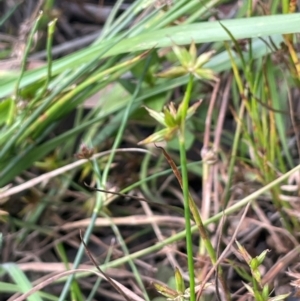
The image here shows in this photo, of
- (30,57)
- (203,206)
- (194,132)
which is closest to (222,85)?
(194,132)

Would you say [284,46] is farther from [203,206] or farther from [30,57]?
[30,57]

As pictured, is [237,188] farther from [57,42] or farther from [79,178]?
[57,42]

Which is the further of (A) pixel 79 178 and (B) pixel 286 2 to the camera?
(A) pixel 79 178

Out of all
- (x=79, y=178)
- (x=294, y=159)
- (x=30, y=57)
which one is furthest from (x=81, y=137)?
(x=294, y=159)

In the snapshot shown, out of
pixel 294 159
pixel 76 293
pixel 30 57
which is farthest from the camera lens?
pixel 30 57

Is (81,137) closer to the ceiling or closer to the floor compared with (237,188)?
closer to the ceiling

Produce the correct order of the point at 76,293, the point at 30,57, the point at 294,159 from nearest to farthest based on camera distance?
1. the point at 76,293
2. the point at 294,159
3. the point at 30,57

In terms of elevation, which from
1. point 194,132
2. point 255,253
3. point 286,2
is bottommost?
point 255,253
